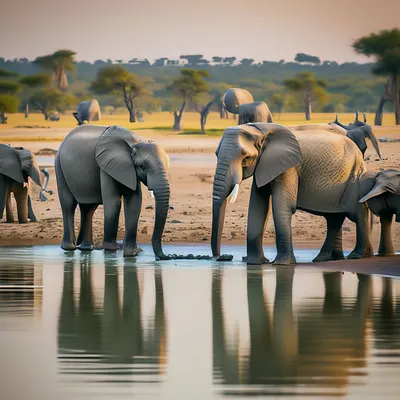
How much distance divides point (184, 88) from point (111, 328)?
47.3 m

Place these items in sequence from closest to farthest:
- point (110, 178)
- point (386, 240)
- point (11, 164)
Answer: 1. point (386, 240)
2. point (110, 178)
3. point (11, 164)

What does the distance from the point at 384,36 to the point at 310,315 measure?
4131 cm

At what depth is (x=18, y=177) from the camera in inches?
901

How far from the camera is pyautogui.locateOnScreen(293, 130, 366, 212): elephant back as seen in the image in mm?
15727

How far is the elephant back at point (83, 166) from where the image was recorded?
58.2 ft

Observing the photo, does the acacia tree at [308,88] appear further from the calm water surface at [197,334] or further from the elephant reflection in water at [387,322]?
the elephant reflection in water at [387,322]

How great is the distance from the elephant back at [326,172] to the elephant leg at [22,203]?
7.65 m

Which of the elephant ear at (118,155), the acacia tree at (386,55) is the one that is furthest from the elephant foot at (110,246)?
the acacia tree at (386,55)

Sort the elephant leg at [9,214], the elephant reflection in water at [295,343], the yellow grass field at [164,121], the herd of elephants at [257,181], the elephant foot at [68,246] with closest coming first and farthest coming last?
the elephant reflection in water at [295,343] → the herd of elephants at [257,181] → the elephant foot at [68,246] → the elephant leg at [9,214] → the yellow grass field at [164,121]

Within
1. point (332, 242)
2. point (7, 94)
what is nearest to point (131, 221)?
point (332, 242)

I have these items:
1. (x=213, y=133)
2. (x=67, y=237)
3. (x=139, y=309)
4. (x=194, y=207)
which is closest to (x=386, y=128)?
(x=213, y=133)

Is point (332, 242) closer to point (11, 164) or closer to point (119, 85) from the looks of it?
point (11, 164)

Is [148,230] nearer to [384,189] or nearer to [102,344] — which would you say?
[384,189]

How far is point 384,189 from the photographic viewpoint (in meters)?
15.8
